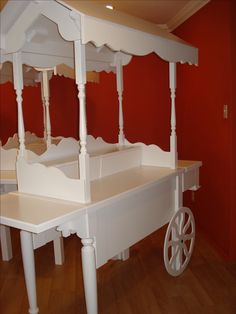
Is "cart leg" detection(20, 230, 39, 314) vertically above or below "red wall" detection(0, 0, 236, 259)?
below

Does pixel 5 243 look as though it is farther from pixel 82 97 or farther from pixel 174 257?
pixel 82 97

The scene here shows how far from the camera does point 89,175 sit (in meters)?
1.75

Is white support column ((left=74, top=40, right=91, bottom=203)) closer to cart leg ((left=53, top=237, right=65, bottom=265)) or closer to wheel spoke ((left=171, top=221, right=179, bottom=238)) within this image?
wheel spoke ((left=171, top=221, right=179, bottom=238))

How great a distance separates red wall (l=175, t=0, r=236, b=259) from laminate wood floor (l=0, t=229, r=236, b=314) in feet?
1.16

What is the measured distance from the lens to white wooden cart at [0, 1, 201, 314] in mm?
1612

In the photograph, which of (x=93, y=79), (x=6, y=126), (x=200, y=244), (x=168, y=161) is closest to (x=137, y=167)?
(x=168, y=161)

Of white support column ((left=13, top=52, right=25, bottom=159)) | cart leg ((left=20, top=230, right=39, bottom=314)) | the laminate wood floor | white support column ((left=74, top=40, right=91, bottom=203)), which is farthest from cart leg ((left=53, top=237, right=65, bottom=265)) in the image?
white support column ((left=74, top=40, right=91, bottom=203))

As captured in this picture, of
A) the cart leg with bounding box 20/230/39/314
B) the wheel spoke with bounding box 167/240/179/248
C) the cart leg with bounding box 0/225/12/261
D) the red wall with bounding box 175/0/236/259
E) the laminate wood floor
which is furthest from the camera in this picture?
the cart leg with bounding box 0/225/12/261

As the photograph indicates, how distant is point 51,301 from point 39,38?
1.73 metres

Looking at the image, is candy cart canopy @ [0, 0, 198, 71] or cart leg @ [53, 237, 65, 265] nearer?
candy cart canopy @ [0, 0, 198, 71]

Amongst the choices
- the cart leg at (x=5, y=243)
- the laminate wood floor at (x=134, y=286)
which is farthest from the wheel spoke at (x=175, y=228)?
the cart leg at (x=5, y=243)

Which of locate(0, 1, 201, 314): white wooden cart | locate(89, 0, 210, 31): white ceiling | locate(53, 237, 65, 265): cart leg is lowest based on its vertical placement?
locate(53, 237, 65, 265): cart leg

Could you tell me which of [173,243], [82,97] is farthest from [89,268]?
[173,243]

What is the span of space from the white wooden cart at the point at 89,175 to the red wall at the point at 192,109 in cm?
33
